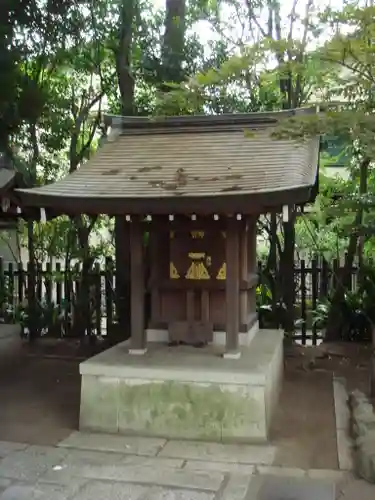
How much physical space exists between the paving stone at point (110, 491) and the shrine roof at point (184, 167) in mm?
2782

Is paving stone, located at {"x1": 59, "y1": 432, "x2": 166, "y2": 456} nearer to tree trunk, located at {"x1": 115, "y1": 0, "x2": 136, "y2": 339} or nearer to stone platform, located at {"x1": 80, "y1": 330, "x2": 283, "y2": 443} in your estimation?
stone platform, located at {"x1": 80, "y1": 330, "x2": 283, "y2": 443}

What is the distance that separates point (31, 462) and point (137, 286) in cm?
234

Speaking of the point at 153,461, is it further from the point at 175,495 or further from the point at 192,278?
the point at 192,278

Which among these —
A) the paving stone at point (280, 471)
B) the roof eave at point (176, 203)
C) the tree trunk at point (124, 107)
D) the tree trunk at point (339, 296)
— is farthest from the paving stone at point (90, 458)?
the tree trunk at point (339, 296)

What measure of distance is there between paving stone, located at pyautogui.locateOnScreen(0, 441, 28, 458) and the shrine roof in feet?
8.49

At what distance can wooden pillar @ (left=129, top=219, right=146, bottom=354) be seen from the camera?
6.98m

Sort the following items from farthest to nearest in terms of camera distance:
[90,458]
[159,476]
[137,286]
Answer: [137,286] < [90,458] < [159,476]

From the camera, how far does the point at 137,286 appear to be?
6.97 meters

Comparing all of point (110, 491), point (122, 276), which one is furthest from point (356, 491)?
point (122, 276)

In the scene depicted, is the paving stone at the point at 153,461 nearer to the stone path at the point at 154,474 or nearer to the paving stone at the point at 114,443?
the stone path at the point at 154,474

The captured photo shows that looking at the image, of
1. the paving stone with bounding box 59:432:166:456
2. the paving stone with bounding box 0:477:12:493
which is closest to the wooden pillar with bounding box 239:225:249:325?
the paving stone with bounding box 59:432:166:456

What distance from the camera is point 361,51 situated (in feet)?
17.1

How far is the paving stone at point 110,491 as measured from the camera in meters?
4.70

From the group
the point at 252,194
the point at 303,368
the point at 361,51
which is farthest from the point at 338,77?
the point at 303,368
